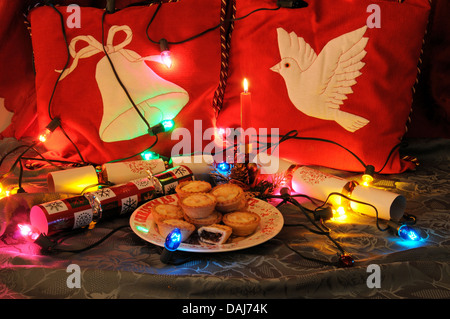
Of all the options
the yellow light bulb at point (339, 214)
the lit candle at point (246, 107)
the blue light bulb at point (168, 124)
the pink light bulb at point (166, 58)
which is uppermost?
the pink light bulb at point (166, 58)

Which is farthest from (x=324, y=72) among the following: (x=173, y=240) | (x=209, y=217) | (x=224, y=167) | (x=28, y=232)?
(x=28, y=232)

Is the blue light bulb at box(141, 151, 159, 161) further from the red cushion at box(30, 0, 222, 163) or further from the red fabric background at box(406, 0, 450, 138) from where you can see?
the red fabric background at box(406, 0, 450, 138)

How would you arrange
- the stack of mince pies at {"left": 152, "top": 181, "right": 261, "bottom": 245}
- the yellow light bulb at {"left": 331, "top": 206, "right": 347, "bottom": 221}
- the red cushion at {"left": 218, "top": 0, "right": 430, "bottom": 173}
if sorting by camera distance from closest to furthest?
the stack of mince pies at {"left": 152, "top": 181, "right": 261, "bottom": 245}, the yellow light bulb at {"left": 331, "top": 206, "right": 347, "bottom": 221}, the red cushion at {"left": 218, "top": 0, "right": 430, "bottom": 173}

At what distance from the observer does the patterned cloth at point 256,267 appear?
746mm

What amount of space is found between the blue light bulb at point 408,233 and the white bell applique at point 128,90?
0.76 meters

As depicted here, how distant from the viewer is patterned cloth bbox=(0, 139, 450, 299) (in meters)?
0.75

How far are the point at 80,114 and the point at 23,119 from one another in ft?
1.35

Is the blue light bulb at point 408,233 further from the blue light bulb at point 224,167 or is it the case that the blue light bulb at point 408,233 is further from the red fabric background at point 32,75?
the red fabric background at point 32,75

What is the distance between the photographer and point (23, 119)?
1626 mm

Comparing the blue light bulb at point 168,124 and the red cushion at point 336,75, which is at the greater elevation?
the red cushion at point 336,75

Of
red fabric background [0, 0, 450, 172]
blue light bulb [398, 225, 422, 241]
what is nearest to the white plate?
blue light bulb [398, 225, 422, 241]

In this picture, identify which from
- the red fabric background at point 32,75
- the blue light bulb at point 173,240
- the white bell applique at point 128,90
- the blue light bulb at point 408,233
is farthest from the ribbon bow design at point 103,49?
the blue light bulb at point 408,233

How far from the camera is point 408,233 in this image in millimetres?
930

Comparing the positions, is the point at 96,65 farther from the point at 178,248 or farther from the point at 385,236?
the point at 385,236
